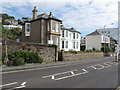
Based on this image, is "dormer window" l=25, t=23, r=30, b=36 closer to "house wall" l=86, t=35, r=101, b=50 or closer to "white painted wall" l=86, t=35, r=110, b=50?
"white painted wall" l=86, t=35, r=110, b=50

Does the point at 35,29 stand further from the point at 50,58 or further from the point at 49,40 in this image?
the point at 50,58

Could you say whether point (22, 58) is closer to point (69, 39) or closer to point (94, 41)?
point (69, 39)

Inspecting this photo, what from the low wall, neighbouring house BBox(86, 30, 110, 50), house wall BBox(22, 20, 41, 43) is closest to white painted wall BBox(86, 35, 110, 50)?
neighbouring house BBox(86, 30, 110, 50)

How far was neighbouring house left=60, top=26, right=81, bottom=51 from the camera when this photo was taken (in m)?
30.6

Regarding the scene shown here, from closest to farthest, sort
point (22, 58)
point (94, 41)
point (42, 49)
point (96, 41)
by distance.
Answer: point (22, 58) < point (42, 49) < point (96, 41) < point (94, 41)

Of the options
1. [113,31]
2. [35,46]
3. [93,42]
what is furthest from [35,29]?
[113,31]

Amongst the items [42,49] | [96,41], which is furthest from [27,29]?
[96,41]

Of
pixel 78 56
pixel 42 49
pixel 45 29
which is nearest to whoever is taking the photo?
pixel 42 49

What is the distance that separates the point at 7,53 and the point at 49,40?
978 cm

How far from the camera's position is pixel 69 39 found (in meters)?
32.8

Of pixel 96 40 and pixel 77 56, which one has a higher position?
pixel 96 40

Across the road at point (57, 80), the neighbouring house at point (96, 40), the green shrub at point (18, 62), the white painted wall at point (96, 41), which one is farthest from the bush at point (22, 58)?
the neighbouring house at point (96, 40)

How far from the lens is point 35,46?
17938 mm

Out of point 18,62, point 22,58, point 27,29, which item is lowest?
point 18,62
